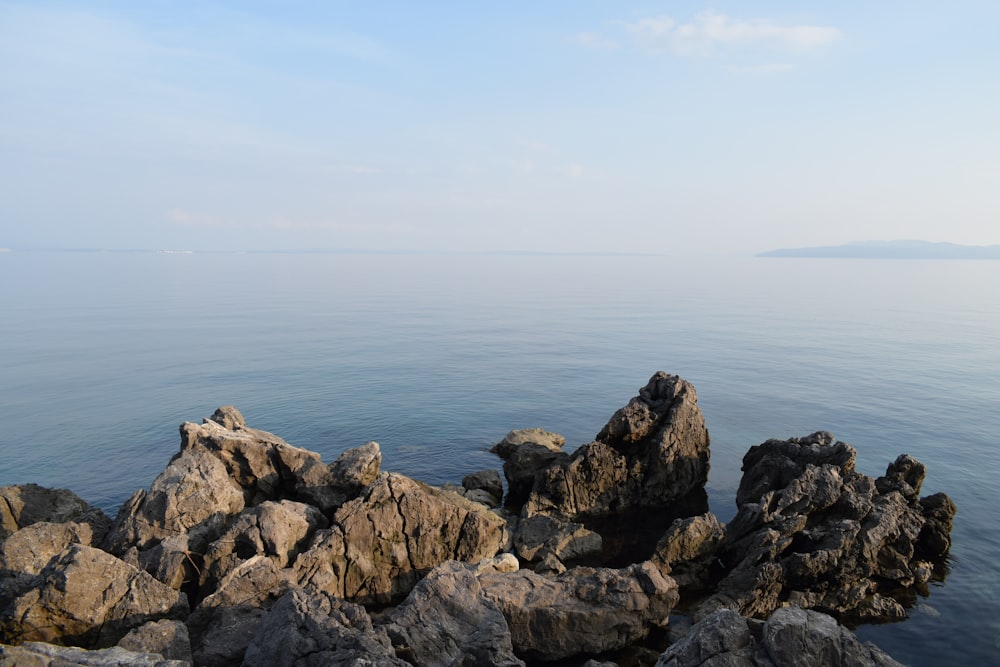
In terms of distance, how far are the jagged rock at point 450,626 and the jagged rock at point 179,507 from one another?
9.88 m

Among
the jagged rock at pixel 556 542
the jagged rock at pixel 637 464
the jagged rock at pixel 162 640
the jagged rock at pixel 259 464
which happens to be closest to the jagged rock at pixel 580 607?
the jagged rock at pixel 556 542

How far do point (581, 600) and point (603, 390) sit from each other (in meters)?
37.1

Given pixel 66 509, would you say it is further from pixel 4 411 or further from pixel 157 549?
pixel 4 411

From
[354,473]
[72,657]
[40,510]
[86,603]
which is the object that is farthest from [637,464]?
[40,510]

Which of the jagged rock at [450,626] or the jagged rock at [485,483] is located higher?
the jagged rock at [450,626]

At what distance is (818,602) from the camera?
22328 mm

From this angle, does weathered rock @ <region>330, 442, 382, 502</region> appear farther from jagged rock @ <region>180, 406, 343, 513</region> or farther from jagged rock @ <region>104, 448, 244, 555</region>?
jagged rock @ <region>104, 448, 244, 555</region>

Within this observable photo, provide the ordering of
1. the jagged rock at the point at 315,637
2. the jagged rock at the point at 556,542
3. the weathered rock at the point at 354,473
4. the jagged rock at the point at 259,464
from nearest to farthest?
the jagged rock at the point at 315,637, the jagged rock at the point at 556,542, the weathered rock at the point at 354,473, the jagged rock at the point at 259,464

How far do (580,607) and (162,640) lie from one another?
13.1 metres

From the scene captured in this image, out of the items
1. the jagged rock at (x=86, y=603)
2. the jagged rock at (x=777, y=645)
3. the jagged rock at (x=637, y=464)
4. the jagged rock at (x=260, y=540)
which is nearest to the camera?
the jagged rock at (x=777, y=645)

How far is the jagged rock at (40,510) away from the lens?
24578 mm

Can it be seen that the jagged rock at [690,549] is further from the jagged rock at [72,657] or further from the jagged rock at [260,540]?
the jagged rock at [72,657]

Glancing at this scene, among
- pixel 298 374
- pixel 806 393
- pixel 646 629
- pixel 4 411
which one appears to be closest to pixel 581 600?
pixel 646 629

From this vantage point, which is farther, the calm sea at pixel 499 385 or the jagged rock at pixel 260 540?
the calm sea at pixel 499 385
